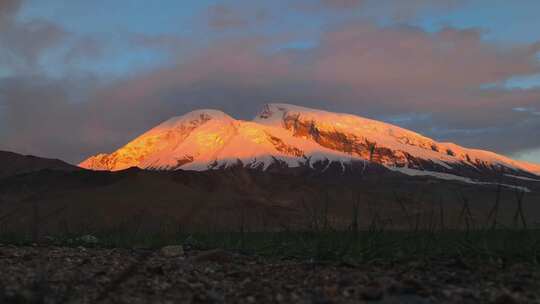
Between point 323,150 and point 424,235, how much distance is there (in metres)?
153

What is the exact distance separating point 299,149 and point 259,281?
15521 cm

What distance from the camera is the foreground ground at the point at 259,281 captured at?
4.39m

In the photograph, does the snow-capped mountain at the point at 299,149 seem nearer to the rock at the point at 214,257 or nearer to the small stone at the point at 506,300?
the rock at the point at 214,257

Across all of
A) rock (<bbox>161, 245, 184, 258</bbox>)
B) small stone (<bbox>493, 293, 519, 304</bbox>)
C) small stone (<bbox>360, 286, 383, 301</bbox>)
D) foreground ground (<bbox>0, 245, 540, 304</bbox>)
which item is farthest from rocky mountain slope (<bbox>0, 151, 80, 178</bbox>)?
small stone (<bbox>493, 293, 519, 304</bbox>)

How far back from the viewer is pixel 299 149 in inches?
A: 6319

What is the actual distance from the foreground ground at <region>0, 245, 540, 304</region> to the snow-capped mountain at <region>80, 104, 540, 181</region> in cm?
13210

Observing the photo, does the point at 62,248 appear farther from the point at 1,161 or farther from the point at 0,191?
the point at 1,161

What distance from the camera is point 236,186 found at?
250ft

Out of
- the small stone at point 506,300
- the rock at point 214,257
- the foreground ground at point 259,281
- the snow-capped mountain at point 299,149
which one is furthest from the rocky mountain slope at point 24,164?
the small stone at point 506,300

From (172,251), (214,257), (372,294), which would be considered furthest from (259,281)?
(172,251)

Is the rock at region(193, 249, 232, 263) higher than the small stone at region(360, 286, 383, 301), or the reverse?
the rock at region(193, 249, 232, 263)

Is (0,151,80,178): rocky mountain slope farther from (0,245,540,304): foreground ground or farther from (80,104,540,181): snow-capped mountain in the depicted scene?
(0,245,540,304): foreground ground

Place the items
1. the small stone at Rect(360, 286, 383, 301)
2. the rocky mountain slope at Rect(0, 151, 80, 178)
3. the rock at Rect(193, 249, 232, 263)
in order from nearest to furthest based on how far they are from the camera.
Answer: the small stone at Rect(360, 286, 383, 301)
the rock at Rect(193, 249, 232, 263)
the rocky mountain slope at Rect(0, 151, 80, 178)

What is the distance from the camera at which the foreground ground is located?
4.39 m
